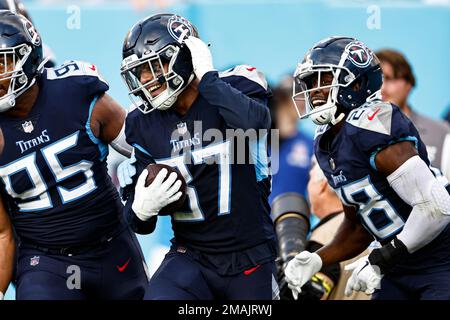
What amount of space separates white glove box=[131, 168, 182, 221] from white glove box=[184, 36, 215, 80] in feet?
1.43

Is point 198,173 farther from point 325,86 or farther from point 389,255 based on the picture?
point 389,255

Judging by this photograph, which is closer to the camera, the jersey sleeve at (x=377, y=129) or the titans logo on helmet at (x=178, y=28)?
the jersey sleeve at (x=377, y=129)

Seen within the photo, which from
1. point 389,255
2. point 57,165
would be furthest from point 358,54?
point 57,165

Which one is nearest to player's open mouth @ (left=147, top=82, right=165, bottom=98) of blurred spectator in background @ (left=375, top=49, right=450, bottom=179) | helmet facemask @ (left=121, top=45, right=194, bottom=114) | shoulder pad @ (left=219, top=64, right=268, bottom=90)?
helmet facemask @ (left=121, top=45, right=194, bottom=114)

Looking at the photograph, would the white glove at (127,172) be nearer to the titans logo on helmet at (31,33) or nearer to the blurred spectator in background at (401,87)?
the titans logo on helmet at (31,33)

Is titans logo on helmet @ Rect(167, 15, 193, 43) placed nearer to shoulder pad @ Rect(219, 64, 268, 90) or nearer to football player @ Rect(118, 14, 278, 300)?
football player @ Rect(118, 14, 278, 300)

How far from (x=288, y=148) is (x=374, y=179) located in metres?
2.94

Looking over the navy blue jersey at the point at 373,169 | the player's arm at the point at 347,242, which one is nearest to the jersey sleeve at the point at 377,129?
the navy blue jersey at the point at 373,169

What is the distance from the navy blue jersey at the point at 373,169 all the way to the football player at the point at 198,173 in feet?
1.16

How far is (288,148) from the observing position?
7625 mm

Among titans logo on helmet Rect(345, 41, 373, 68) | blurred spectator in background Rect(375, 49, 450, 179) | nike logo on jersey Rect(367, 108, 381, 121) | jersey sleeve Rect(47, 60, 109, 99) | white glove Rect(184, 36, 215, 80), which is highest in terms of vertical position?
white glove Rect(184, 36, 215, 80)

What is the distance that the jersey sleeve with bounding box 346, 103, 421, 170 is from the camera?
457cm

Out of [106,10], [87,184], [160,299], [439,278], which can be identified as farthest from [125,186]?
[106,10]

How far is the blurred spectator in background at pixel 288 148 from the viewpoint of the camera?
7.40 meters
